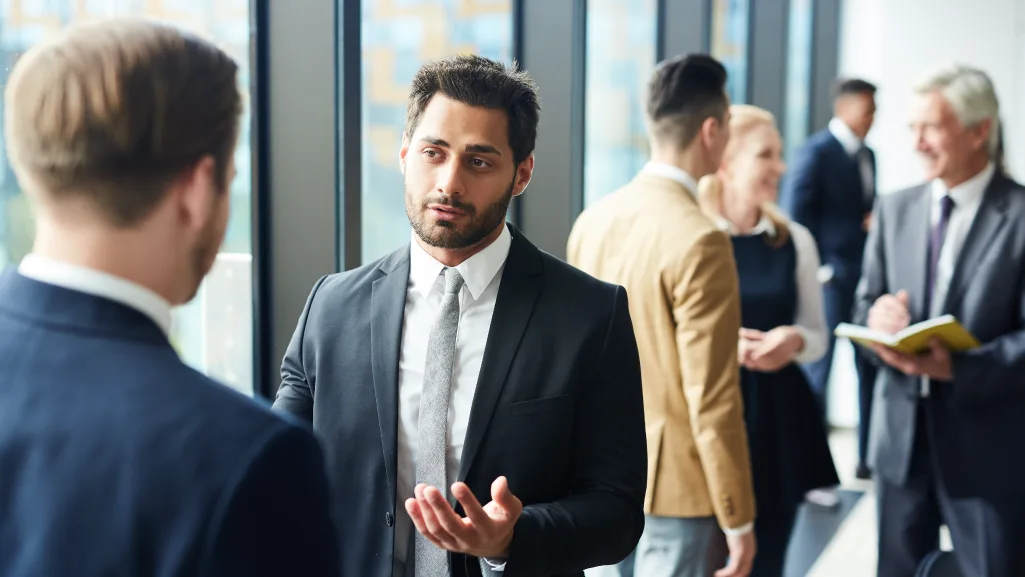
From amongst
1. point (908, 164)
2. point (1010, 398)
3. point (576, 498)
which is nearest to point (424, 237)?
point (576, 498)

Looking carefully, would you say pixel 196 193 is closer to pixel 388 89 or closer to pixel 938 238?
pixel 388 89

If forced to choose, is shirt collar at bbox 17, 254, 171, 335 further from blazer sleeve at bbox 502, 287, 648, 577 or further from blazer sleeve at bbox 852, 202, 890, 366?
blazer sleeve at bbox 852, 202, 890, 366

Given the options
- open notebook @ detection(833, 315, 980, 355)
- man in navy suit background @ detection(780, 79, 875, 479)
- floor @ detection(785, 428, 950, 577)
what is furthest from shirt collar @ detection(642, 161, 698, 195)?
man in navy suit background @ detection(780, 79, 875, 479)

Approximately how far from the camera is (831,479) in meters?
3.02

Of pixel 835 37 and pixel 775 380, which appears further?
pixel 835 37

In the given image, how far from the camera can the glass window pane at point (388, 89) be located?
8.38 ft

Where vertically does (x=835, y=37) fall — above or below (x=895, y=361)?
above

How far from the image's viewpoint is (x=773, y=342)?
292cm

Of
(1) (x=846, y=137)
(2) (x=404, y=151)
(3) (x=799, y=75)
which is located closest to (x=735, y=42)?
(1) (x=846, y=137)

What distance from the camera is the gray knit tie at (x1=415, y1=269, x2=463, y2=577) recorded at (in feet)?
4.75

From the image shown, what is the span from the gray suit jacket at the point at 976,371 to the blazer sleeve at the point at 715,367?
34.9 inches

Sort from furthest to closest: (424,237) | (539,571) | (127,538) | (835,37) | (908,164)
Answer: (835,37) → (908,164) → (424,237) → (539,571) → (127,538)

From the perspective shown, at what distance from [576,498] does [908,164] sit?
6575 mm

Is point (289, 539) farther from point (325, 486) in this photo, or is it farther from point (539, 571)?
point (539, 571)
